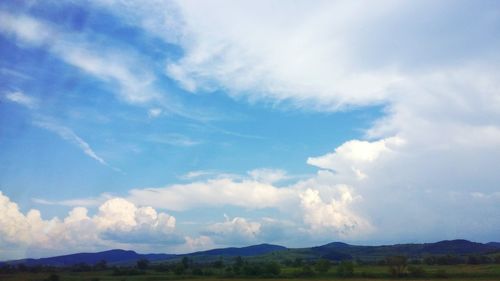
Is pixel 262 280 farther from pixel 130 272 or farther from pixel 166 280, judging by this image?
pixel 130 272

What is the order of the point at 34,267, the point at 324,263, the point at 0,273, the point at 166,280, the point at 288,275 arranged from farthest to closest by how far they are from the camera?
the point at 34,267 < the point at 324,263 < the point at 288,275 < the point at 166,280 < the point at 0,273

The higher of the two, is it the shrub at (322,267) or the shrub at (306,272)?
the shrub at (322,267)

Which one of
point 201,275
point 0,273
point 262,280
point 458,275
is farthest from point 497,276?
point 0,273

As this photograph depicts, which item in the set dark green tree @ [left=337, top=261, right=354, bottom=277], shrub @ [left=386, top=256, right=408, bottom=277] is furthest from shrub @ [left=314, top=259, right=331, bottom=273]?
shrub @ [left=386, top=256, right=408, bottom=277]

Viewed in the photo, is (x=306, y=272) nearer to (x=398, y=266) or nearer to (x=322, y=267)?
(x=322, y=267)

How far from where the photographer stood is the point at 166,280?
143250 mm

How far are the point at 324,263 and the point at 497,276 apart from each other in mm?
52267

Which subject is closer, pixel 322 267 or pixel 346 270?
pixel 346 270

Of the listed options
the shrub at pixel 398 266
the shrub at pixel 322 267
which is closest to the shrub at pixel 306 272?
the shrub at pixel 322 267

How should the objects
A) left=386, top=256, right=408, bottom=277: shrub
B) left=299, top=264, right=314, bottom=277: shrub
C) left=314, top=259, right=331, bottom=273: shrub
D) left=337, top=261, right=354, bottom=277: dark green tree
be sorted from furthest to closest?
left=314, top=259, right=331, bottom=273: shrub → left=299, top=264, right=314, bottom=277: shrub → left=386, top=256, right=408, bottom=277: shrub → left=337, top=261, right=354, bottom=277: dark green tree

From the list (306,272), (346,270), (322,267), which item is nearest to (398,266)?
(346,270)

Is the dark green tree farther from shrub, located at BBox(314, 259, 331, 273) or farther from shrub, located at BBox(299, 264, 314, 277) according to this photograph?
shrub, located at BBox(314, 259, 331, 273)

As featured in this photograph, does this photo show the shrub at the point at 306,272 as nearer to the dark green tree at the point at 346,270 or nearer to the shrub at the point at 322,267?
the shrub at the point at 322,267

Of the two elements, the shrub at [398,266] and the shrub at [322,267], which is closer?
the shrub at [398,266]
